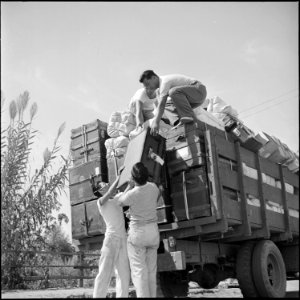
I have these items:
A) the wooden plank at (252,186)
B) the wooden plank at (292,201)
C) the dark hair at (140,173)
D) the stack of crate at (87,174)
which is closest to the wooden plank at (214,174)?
the wooden plank at (252,186)

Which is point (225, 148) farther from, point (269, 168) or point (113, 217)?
point (113, 217)

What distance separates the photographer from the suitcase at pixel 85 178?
598 cm

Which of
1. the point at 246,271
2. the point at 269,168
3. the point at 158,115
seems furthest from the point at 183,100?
the point at 246,271

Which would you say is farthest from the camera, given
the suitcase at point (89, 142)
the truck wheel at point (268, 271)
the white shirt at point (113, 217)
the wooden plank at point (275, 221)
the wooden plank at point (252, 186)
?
the suitcase at point (89, 142)

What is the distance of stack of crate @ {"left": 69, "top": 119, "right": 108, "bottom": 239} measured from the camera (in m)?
5.85

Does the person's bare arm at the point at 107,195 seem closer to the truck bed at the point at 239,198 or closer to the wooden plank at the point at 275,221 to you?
the truck bed at the point at 239,198

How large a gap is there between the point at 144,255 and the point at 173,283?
178 centimetres

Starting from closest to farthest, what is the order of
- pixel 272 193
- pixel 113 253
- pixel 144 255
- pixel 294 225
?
pixel 144 255 → pixel 113 253 → pixel 272 193 → pixel 294 225

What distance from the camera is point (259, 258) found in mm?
5586

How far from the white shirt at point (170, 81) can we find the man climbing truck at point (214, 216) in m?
0.55

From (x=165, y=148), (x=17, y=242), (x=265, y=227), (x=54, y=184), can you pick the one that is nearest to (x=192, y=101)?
(x=165, y=148)

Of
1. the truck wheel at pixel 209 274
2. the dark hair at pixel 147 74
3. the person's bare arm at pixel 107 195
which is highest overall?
the dark hair at pixel 147 74

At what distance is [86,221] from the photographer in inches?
232

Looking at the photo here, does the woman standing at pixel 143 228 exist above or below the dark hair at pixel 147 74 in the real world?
below
